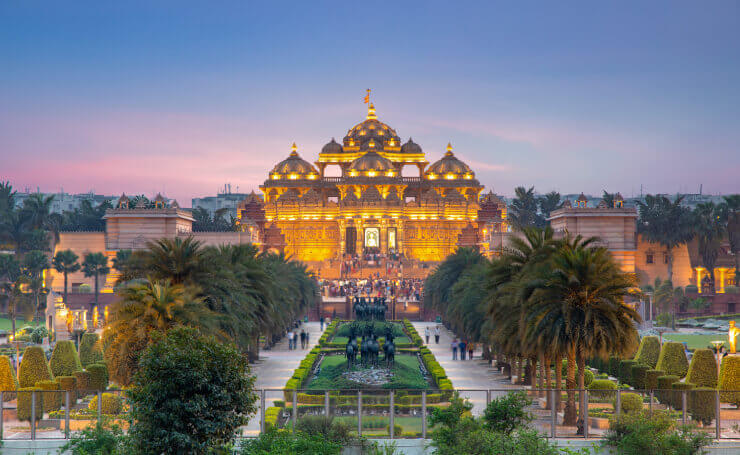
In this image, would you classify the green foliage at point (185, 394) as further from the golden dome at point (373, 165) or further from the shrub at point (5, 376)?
the golden dome at point (373, 165)

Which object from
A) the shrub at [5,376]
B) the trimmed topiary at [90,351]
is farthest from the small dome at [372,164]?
the shrub at [5,376]

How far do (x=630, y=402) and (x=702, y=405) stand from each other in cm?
187

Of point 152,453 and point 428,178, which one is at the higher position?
point 428,178

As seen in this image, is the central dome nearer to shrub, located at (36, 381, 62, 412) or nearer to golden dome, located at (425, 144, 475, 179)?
golden dome, located at (425, 144, 475, 179)

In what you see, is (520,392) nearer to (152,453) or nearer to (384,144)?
(152,453)

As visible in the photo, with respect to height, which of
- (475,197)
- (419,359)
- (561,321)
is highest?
(475,197)

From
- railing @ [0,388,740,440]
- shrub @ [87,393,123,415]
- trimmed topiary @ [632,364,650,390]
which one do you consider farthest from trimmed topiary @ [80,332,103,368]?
trimmed topiary @ [632,364,650,390]

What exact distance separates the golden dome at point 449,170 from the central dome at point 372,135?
8.29m

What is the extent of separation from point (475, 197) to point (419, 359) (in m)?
80.4

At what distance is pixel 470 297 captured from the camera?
1738 inches

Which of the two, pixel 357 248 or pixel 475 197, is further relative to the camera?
pixel 475 197

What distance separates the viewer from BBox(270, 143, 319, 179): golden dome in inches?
Answer: 5143

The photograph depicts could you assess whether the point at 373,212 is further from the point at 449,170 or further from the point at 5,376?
the point at 5,376

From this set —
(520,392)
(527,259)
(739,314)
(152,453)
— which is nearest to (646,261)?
(739,314)
